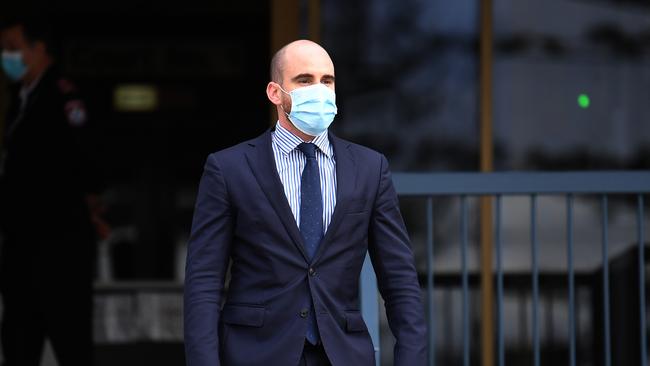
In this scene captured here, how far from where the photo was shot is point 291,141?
337 centimetres

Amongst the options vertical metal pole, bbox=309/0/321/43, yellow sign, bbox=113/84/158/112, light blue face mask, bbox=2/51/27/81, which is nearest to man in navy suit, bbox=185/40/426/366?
light blue face mask, bbox=2/51/27/81

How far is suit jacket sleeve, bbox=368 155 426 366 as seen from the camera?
3.38 metres

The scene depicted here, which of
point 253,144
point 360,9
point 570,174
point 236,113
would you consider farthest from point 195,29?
point 253,144

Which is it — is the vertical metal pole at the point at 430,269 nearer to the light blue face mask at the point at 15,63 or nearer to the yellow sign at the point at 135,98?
the light blue face mask at the point at 15,63

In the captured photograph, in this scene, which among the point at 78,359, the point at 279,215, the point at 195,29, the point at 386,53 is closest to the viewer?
the point at 279,215

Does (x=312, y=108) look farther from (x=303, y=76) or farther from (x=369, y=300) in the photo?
(x=369, y=300)

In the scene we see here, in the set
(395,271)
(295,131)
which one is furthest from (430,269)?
(295,131)

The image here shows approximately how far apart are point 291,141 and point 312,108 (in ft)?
0.47

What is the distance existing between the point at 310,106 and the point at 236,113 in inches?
243

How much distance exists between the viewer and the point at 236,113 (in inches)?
370

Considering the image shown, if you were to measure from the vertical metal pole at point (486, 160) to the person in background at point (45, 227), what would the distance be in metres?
2.19

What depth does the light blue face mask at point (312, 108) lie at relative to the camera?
327 cm

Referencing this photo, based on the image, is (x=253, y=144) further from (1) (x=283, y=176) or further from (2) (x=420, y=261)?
(2) (x=420, y=261)

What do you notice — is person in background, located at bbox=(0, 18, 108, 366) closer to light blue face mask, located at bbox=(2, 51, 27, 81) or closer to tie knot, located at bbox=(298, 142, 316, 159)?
light blue face mask, located at bbox=(2, 51, 27, 81)
